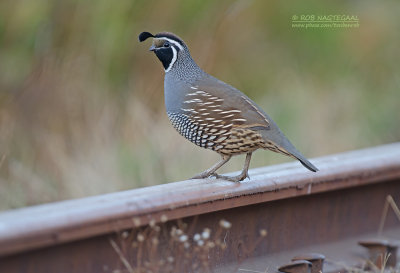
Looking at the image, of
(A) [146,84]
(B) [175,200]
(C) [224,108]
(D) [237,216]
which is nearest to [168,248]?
(B) [175,200]

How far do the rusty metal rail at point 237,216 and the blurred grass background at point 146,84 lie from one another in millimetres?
1282

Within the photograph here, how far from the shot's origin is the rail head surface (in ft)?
10.6

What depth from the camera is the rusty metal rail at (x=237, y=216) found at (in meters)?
3.32

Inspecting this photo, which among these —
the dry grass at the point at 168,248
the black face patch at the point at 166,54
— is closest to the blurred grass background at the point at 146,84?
the black face patch at the point at 166,54

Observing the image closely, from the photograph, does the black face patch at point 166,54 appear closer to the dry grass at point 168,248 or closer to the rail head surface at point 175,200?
the rail head surface at point 175,200

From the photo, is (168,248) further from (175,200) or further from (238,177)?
(238,177)

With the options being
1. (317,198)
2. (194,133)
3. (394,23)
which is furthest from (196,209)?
(394,23)

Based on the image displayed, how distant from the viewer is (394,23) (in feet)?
28.0

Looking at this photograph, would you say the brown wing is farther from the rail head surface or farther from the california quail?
the rail head surface

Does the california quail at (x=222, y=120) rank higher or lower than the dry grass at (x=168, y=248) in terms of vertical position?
higher

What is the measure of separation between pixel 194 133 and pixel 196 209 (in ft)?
1.92

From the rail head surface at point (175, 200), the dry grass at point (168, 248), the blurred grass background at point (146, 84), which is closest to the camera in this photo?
the rail head surface at point (175, 200)

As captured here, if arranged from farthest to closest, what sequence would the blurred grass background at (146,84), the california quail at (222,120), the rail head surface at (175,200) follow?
the blurred grass background at (146,84) → the california quail at (222,120) → the rail head surface at (175,200)

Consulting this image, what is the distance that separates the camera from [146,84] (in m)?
6.99
